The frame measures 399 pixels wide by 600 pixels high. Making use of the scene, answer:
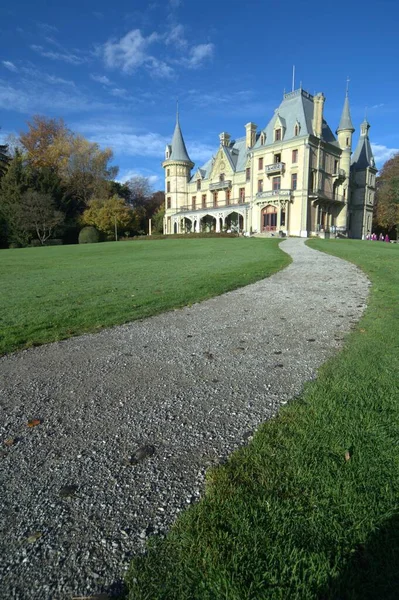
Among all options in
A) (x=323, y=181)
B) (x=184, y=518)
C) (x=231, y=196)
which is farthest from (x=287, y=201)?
(x=184, y=518)

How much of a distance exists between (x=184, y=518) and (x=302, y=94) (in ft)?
176

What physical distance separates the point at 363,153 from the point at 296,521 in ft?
223

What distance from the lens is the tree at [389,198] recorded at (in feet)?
137

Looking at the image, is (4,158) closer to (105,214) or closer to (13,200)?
(13,200)

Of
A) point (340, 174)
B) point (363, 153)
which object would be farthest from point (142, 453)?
point (363, 153)

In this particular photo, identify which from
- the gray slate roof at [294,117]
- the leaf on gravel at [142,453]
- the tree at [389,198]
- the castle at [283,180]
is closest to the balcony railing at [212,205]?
the castle at [283,180]

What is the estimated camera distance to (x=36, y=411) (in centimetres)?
271

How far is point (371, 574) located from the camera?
1.38 m

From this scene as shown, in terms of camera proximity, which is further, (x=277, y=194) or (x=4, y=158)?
(x=4, y=158)

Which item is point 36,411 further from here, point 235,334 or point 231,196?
point 231,196

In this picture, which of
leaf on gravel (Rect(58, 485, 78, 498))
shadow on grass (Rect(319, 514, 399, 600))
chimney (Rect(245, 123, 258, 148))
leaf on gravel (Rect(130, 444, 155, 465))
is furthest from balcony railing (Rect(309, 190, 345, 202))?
leaf on gravel (Rect(58, 485, 78, 498))

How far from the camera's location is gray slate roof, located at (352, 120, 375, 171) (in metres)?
56.8

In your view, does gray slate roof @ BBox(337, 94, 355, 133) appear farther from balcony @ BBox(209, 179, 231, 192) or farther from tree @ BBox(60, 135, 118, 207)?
tree @ BBox(60, 135, 118, 207)

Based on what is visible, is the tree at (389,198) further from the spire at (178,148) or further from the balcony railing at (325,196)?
the spire at (178,148)
